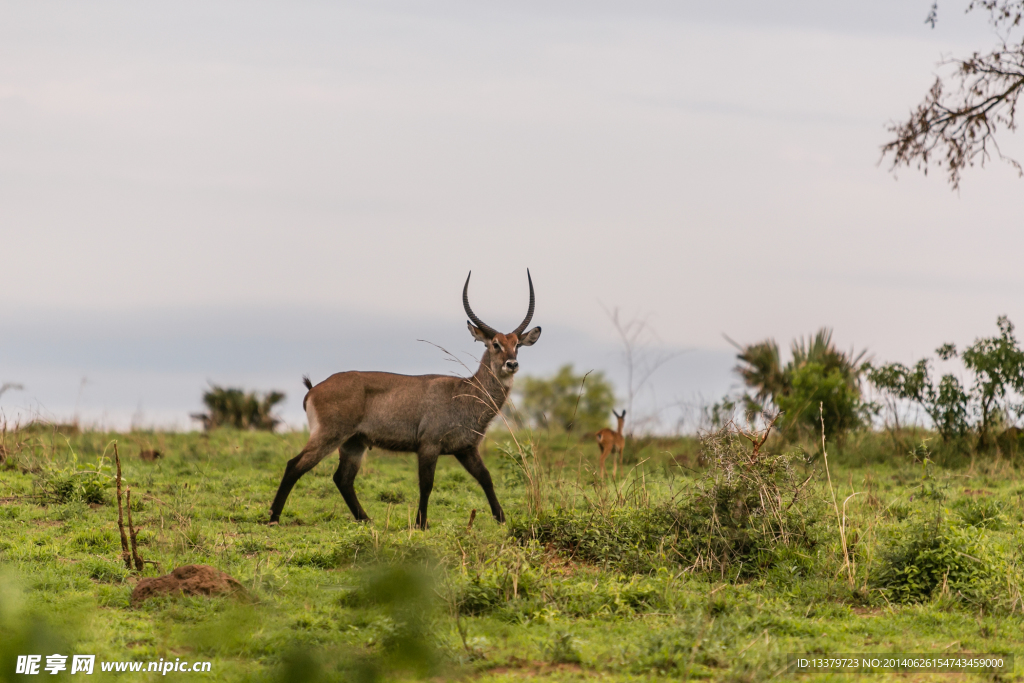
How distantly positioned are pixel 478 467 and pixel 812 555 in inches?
137

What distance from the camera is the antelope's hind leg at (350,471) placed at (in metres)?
9.53

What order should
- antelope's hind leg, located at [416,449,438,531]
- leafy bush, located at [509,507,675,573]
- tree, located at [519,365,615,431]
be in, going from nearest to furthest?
leafy bush, located at [509,507,675,573] < antelope's hind leg, located at [416,449,438,531] < tree, located at [519,365,615,431]

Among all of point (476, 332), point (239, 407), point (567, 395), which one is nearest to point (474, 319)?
point (476, 332)

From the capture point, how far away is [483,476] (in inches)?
366

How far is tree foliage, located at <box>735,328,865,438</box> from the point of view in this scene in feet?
53.1

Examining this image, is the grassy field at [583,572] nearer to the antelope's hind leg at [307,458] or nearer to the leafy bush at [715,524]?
the leafy bush at [715,524]

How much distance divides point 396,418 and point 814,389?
362 inches

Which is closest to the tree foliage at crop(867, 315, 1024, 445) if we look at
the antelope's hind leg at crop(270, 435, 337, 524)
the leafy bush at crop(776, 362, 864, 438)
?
the leafy bush at crop(776, 362, 864, 438)

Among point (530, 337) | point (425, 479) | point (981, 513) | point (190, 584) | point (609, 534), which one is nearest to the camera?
point (190, 584)

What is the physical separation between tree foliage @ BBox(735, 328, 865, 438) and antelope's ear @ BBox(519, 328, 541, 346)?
5.88 meters

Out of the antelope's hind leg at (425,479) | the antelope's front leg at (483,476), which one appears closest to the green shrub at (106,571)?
the antelope's hind leg at (425,479)

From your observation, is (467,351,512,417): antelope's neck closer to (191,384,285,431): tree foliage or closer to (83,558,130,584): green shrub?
(83,558,130,584): green shrub

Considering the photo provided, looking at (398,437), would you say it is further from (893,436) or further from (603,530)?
(893,436)

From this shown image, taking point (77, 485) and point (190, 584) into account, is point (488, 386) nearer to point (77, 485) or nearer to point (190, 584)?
point (77, 485)
